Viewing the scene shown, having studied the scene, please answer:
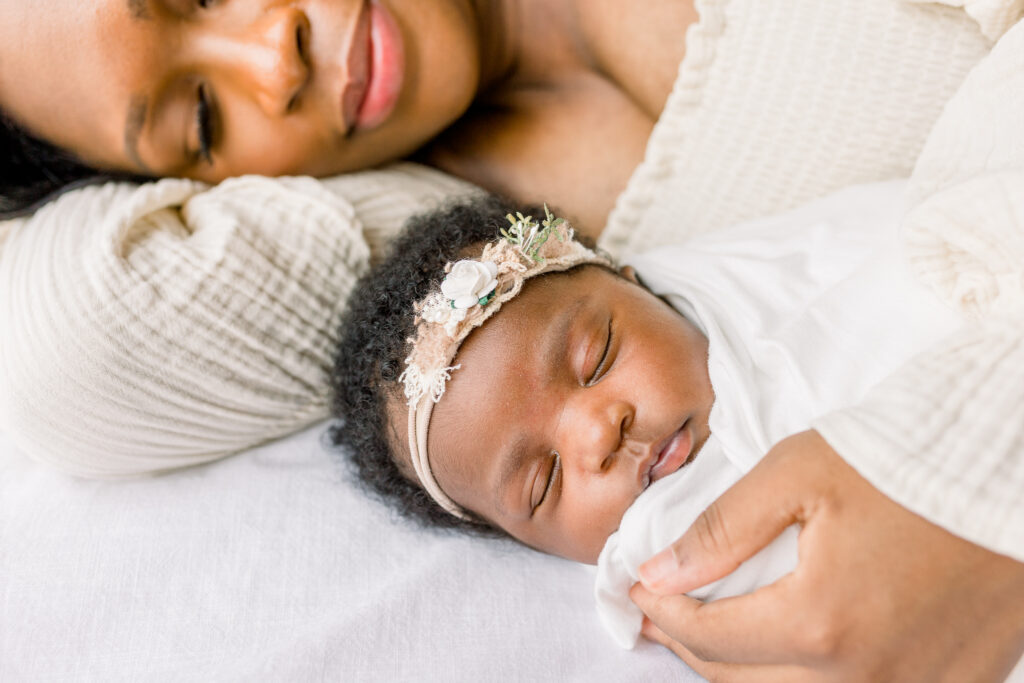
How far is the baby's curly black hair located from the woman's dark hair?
2.02ft

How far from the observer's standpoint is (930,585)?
72 cm

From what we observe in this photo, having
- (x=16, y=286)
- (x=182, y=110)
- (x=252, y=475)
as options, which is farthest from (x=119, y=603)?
(x=182, y=110)

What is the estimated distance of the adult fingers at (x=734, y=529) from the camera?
0.77 metres

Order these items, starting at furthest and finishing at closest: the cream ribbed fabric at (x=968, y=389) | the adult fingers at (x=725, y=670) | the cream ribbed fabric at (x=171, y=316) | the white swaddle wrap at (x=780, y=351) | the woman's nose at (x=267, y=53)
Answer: the woman's nose at (x=267, y=53)
the cream ribbed fabric at (x=171, y=316)
the white swaddle wrap at (x=780, y=351)
the adult fingers at (x=725, y=670)
the cream ribbed fabric at (x=968, y=389)

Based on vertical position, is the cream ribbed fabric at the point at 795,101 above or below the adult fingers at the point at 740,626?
above

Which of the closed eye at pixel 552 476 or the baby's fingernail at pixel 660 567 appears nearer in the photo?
the baby's fingernail at pixel 660 567

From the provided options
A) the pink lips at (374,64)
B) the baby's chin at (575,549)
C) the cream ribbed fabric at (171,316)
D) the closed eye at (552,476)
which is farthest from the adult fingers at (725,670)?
the pink lips at (374,64)

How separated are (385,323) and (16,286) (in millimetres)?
598

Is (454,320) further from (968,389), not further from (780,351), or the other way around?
(968,389)

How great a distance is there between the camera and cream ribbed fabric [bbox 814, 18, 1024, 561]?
2.31 ft

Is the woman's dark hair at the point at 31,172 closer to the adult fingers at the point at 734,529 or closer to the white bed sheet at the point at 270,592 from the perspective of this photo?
the white bed sheet at the point at 270,592

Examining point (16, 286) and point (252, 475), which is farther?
point (252, 475)

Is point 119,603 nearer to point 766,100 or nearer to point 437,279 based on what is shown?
point 437,279

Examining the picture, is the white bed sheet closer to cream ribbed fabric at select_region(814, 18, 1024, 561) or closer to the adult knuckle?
the adult knuckle
